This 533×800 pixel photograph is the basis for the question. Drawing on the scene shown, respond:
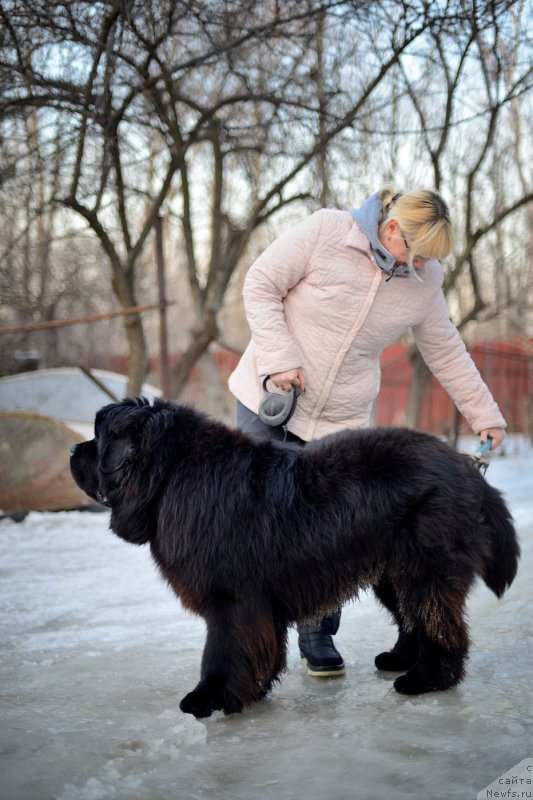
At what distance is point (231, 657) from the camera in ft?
8.58

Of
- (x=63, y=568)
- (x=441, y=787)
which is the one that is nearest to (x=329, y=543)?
(x=441, y=787)

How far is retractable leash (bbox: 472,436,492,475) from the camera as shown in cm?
313

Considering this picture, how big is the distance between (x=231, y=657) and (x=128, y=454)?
2.52 feet

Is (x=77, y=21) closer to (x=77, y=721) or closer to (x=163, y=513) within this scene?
(x=163, y=513)

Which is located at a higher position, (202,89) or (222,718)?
(202,89)

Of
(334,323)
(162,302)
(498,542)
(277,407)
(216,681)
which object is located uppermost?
(162,302)

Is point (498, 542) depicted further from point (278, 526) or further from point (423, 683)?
point (278, 526)

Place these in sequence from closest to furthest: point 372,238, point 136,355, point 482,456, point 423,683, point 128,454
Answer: point 128,454
point 423,683
point 372,238
point 482,456
point 136,355

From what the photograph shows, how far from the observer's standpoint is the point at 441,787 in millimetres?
2086

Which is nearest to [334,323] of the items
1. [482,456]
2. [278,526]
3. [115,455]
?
[482,456]

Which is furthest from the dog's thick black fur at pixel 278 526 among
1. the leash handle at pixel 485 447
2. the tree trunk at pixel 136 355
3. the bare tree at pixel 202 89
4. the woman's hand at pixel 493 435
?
the tree trunk at pixel 136 355

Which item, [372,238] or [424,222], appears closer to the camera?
[424,222]

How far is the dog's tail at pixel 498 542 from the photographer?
114 inches

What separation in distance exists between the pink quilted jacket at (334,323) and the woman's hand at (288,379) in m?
0.03
